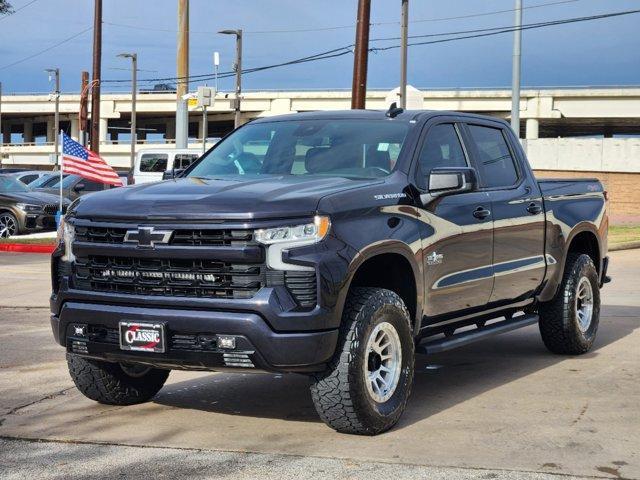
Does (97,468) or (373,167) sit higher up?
(373,167)

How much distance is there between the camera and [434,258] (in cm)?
663

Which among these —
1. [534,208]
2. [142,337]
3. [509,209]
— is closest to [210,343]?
[142,337]

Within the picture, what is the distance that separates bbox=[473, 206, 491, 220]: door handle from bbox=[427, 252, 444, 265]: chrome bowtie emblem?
0.62 m

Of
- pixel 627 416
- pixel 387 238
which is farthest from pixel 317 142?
pixel 627 416

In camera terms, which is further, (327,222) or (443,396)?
(443,396)

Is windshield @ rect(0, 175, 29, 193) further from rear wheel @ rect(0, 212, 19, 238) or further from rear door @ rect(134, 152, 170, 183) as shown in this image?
rear door @ rect(134, 152, 170, 183)

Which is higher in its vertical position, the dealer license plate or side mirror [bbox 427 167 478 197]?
side mirror [bbox 427 167 478 197]

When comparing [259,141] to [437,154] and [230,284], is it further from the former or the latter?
[230,284]

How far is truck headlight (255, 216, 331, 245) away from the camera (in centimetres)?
556

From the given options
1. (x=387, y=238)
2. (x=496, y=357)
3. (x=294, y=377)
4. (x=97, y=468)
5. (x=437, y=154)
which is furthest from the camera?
(x=496, y=357)

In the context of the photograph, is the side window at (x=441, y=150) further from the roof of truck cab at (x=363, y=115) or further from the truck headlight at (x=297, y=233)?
the truck headlight at (x=297, y=233)

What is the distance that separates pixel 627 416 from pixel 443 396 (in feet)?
4.15

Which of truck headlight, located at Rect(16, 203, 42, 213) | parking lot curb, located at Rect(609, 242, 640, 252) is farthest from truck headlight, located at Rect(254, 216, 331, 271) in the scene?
truck headlight, located at Rect(16, 203, 42, 213)

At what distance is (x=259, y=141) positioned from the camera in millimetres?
7355
